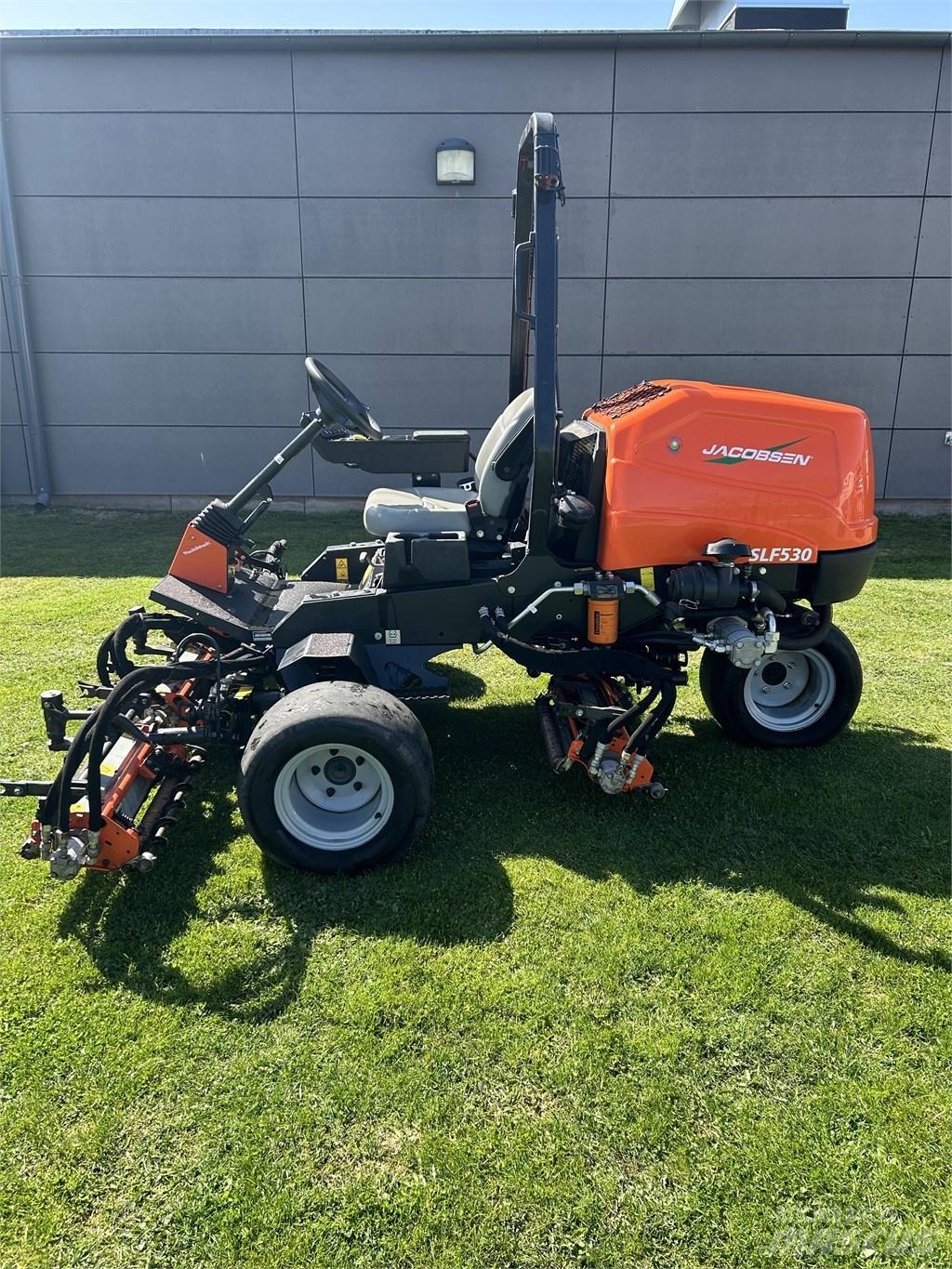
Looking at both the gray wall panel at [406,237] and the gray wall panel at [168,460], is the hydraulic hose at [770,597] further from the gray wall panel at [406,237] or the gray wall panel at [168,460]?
the gray wall panel at [168,460]

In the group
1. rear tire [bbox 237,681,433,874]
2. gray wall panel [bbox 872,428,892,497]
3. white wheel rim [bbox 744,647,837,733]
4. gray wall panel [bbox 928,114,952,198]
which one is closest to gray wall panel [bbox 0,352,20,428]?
rear tire [bbox 237,681,433,874]

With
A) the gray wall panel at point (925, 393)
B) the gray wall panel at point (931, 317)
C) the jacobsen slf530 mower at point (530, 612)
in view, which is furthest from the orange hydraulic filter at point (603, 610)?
the gray wall panel at point (931, 317)

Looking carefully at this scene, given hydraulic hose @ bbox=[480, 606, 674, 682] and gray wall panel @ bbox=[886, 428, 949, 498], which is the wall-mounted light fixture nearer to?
gray wall panel @ bbox=[886, 428, 949, 498]

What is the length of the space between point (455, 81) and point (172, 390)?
15.6 ft

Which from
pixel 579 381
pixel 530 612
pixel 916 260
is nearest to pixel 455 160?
pixel 579 381

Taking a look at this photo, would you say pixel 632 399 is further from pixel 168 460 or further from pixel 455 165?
pixel 168 460

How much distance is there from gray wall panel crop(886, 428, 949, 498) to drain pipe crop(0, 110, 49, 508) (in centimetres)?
1038

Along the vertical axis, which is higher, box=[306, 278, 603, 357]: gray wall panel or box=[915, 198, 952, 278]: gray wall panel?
box=[915, 198, 952, 278]: gray wall panel

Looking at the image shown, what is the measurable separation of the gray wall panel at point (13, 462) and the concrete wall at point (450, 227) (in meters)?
0.22

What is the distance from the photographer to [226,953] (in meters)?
2.67

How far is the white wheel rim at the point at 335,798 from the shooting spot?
3.02 metres

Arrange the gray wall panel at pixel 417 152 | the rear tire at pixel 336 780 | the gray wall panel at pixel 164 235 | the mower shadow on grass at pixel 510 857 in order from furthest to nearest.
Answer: the gray wall panel at pixel 164 235 < the gray wall panel at pixel 417 152 < the rear tire at pixel 336 780 < the mower shadow on grass at pixel 510 857

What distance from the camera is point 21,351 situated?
9523mm

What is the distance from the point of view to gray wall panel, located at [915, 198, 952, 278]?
29.8ft
